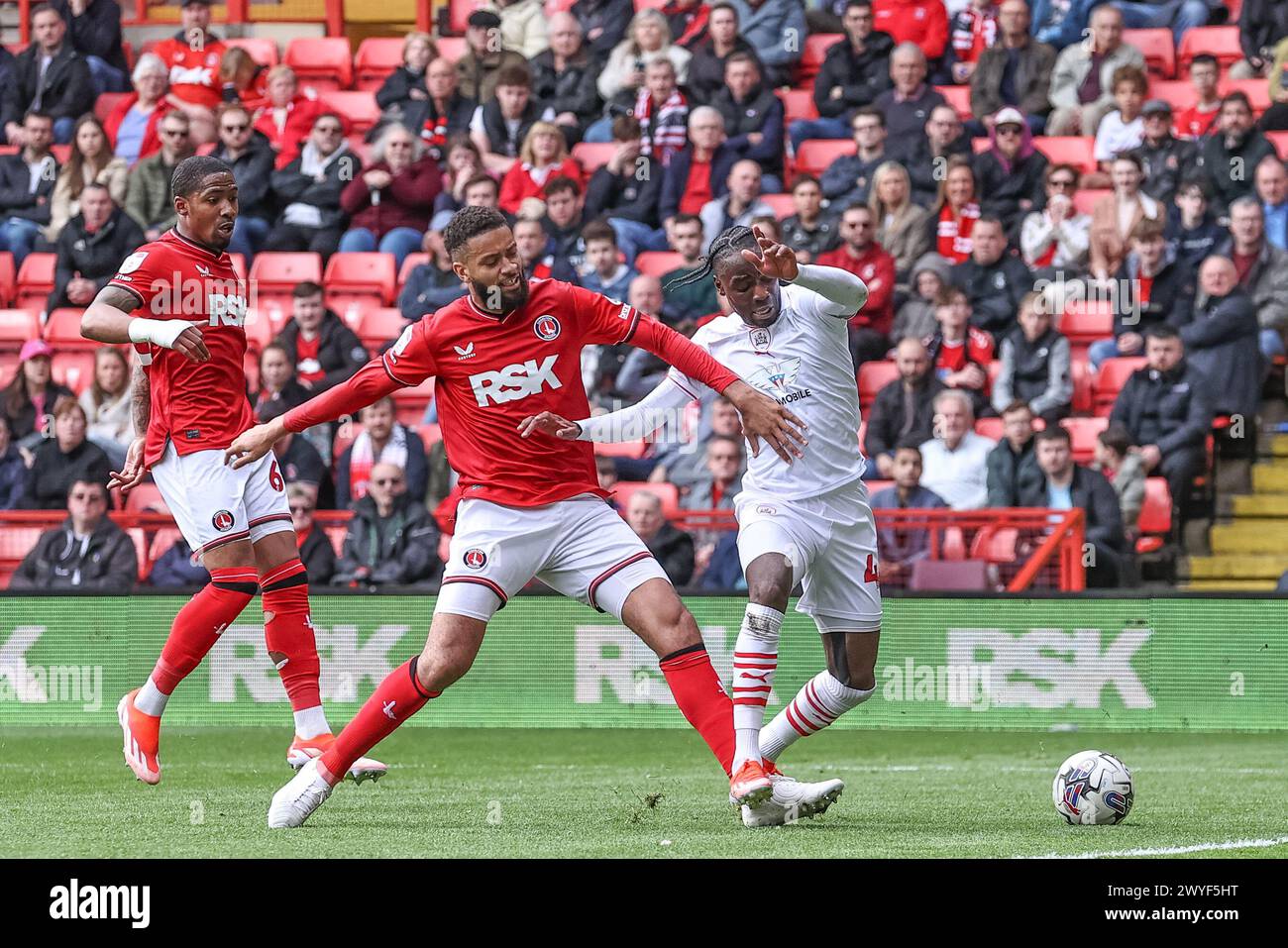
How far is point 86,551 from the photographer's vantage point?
13055 mm

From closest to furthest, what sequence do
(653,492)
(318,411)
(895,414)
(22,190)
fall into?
(318,411) → (653,492) → (895,414) → (22,190)

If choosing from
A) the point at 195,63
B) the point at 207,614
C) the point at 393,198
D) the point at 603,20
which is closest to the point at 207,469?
the point at 207,614

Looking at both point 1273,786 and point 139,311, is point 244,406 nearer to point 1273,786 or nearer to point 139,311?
point 139,311

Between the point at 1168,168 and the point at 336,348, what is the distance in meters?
6.60

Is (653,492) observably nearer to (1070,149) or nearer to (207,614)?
(1070,149)

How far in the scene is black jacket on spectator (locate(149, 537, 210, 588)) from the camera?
1320 centimetres

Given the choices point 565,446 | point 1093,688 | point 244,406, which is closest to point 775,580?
point 565,446

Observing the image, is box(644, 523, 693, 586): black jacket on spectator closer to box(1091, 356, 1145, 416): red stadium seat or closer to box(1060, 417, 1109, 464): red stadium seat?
box(1060, 417, 1109, 464): red stadium seat

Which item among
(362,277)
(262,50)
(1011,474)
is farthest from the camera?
(262,50)

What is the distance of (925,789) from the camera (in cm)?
868

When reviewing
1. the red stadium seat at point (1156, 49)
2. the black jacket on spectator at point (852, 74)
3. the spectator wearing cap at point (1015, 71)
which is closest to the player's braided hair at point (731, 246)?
the spectator wearing cap at point (1015, 71)

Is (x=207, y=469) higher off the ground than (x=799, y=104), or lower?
lower

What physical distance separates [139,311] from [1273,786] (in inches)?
215
